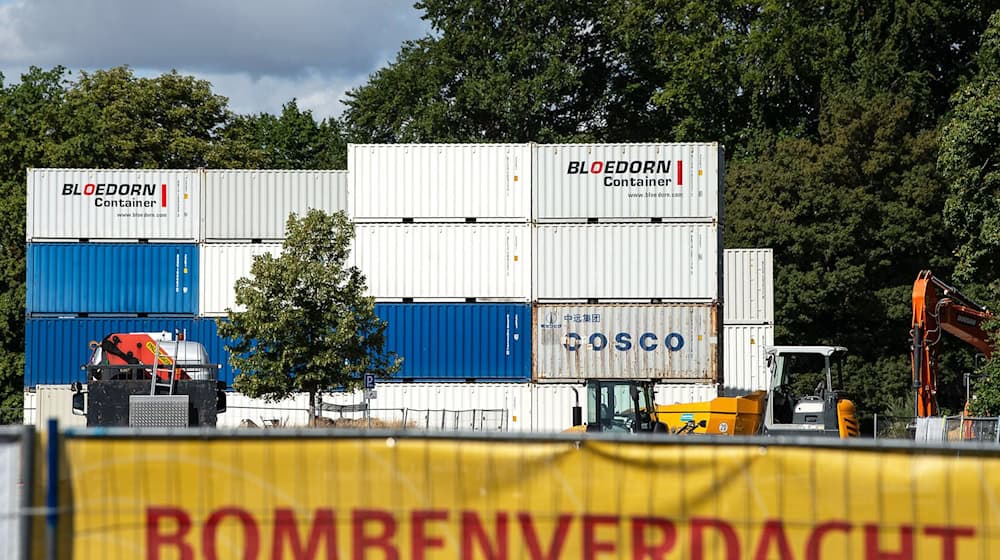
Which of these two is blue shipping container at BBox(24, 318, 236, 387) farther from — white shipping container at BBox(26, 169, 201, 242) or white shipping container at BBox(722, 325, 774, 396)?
white shipping container at BBox(722, 325, 774, 396)

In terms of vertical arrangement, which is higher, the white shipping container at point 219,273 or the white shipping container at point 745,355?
the white shipping container at point 219,273

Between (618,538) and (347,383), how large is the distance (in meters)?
25.7

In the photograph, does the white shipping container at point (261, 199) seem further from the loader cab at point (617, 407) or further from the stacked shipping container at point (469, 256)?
the loader cab at point (617, 407)

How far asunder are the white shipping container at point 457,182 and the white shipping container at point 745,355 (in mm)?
9010

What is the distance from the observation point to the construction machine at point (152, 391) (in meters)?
21.5

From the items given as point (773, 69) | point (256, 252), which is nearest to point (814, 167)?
point (773, 69)

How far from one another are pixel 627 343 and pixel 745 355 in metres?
7.77

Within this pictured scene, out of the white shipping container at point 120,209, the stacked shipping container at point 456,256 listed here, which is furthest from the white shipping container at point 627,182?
the white shipping container at point 120,209

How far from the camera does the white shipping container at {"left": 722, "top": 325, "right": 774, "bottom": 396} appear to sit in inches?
1567

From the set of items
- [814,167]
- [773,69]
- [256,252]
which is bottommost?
[256,252]

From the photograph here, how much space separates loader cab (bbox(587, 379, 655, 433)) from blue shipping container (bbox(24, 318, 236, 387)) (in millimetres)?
17238

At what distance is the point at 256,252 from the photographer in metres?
35.4

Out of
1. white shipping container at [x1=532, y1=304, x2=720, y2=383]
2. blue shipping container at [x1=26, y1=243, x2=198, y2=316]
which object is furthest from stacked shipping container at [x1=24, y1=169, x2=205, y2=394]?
white shipping container at [x1=532, y1=304, x2=720, y2=383]

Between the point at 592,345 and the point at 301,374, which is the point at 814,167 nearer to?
the point at 592,345
